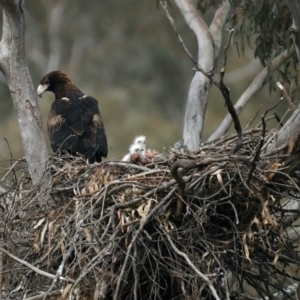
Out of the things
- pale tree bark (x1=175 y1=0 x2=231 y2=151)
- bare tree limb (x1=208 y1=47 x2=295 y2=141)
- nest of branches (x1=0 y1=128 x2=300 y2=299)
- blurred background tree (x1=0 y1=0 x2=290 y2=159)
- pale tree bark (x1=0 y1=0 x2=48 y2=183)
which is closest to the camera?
nest of branches (x1=0 y1=128 x2=300 y2=299)

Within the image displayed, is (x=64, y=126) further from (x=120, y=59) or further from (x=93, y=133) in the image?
(x=120, y=59)

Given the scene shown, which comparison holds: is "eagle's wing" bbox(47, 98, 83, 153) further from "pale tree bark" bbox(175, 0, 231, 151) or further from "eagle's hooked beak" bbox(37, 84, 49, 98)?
"pale tree bark" bbox(175, 0, 231, 151)

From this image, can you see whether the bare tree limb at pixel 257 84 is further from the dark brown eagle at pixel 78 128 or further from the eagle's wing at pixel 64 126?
the eagle's wing at pixel 64 126

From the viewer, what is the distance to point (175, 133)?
64.3 ft

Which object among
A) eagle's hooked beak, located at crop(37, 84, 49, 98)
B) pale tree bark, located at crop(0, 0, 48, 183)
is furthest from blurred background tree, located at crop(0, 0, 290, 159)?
pale tree bark, located at crop(0, 0, 48, 183)

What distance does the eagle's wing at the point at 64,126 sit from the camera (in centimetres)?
657

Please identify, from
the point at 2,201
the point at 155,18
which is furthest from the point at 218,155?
the point at 155,18

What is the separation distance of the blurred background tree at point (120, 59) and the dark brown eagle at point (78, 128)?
41.7 ft

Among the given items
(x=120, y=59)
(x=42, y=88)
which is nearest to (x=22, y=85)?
(x=42, y=88)

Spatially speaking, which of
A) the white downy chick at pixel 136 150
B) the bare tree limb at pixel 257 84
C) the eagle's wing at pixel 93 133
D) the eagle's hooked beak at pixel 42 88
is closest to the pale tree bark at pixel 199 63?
the bare tree limb at pixel 257 84

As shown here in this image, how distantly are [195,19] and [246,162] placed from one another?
3.98 metres

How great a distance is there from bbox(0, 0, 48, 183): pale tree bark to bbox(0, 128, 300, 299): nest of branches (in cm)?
38

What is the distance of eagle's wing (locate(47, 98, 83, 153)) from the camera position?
259 inches

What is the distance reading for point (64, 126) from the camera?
6.75m
